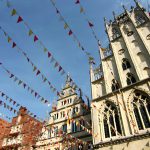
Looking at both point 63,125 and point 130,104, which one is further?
point 63,125

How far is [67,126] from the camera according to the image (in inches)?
955

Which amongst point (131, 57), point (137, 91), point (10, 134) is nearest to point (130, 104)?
point (137, 91)

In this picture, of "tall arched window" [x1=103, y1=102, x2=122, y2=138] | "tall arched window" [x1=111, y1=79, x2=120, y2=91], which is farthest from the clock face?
"tall arched window" [x1=103, y1=102, x2=122, y2=138]

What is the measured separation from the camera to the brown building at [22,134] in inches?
1059

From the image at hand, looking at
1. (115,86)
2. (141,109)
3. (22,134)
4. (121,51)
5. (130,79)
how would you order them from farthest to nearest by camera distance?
(22,134) < (121,51) < (115,86) < (130,79) < (141,109)

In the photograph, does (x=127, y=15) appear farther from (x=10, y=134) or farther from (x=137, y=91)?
(x=10, y=134)

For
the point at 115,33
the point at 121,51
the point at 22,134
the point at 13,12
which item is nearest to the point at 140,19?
the point at 115,33

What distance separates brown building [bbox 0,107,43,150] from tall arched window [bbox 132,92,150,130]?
52.3 ft

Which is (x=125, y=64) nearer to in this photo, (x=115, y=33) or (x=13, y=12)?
(x=115, y=33)

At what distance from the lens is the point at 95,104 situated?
20500 millimetres

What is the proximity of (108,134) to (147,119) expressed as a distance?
4.05 m

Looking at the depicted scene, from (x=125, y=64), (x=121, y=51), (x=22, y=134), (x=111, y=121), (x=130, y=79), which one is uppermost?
(x=121, y=51)

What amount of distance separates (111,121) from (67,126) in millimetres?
7801

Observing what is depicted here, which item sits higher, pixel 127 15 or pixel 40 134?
pixel 127 15
